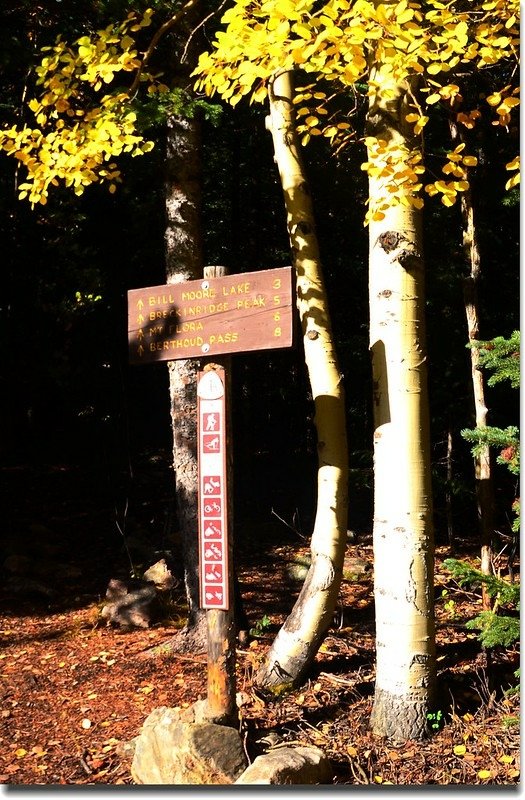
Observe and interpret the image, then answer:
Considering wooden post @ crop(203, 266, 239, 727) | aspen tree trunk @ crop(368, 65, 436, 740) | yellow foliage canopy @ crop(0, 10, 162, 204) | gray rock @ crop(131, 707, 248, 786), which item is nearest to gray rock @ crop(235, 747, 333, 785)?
gray rock @ crop(131, 707, 248, 786)

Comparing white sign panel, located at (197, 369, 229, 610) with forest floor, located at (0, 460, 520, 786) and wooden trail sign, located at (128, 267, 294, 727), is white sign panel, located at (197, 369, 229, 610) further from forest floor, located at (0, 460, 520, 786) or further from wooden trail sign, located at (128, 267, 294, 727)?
forest floor, located at (0, 460, 520, 786)

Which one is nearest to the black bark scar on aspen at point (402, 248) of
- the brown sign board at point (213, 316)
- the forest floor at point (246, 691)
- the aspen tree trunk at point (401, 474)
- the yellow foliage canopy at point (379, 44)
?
the aspen tree trunk at point (401, 474)

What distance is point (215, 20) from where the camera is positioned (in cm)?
655

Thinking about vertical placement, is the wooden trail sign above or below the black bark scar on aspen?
below

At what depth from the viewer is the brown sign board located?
3.74 m

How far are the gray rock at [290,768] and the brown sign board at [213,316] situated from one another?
203 centimetres

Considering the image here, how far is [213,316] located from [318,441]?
1.53 metres

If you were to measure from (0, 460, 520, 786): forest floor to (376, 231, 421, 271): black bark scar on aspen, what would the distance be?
8.13 feet

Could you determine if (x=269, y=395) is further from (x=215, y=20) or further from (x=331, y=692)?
(x=331, y=692)

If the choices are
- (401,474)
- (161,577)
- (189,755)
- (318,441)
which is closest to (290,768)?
(189,755)

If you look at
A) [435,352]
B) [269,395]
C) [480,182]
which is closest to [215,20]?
[480,182]

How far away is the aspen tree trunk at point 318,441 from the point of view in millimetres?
4949

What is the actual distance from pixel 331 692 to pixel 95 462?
8.54 meters

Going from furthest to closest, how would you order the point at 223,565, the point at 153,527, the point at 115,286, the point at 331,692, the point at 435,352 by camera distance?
the point at 115,286 → the point at 153,527 → the point at 435,352 → the point at 331,692 → the point at 223,565
